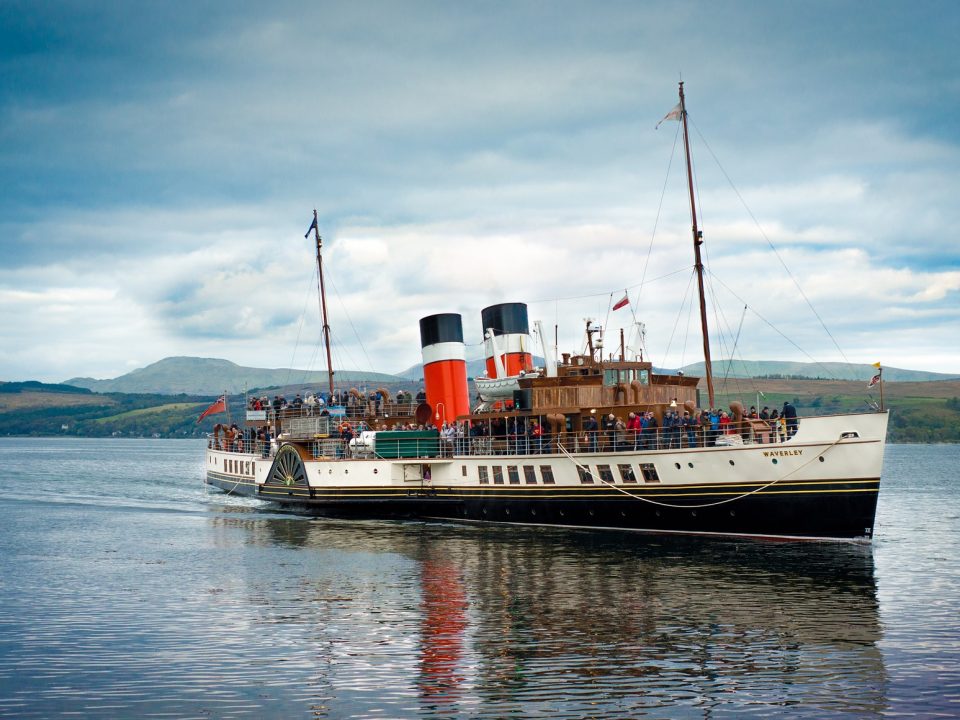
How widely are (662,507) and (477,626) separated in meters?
16.0

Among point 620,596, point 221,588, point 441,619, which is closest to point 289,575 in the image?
point 221,588

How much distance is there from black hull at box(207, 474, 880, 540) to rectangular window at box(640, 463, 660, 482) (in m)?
0.34

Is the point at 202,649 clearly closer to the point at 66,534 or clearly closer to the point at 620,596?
the point at 620,596

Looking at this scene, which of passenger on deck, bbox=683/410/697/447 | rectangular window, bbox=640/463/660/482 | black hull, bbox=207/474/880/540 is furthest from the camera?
rectangular window, bbox=640/463/660/482

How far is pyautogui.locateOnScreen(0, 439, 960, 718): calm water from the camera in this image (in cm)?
1736

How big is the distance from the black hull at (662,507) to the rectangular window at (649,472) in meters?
0.34

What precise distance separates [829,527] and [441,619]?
1740cm

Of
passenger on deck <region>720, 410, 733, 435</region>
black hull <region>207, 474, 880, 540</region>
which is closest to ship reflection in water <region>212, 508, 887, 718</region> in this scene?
black hull <region>207, 474, 880, 540</region>

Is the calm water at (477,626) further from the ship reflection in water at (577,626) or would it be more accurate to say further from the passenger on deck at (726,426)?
the passenger on deck at (726,426)

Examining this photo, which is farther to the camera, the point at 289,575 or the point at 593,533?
the point at 593,533

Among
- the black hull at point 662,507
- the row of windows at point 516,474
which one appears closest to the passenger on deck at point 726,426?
the black hull at point 662,507

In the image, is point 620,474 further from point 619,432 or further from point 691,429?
point 691,429

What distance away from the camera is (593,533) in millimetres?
38875

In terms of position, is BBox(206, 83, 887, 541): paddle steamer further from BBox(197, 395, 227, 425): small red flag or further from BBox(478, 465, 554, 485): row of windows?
BBox(197, 395, 227, 425): small red flag
